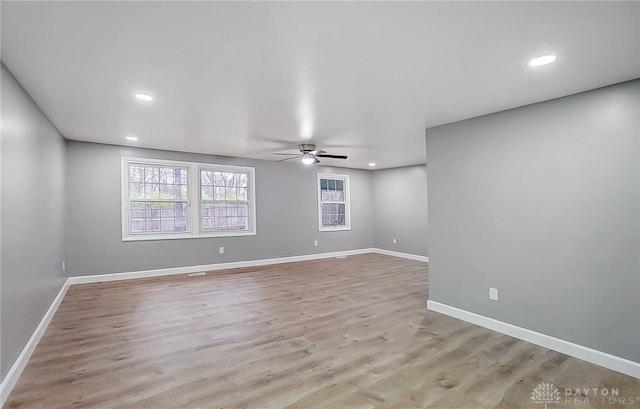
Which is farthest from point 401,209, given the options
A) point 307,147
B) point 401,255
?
point 307,147

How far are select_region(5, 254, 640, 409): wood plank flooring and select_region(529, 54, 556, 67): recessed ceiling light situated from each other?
7.75 ft

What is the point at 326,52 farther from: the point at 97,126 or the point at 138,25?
the point at 97,126

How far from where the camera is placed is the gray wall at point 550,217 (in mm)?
2523

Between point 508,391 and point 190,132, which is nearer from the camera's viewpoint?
point 508,391

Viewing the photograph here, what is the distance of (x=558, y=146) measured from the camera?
9.44 feet

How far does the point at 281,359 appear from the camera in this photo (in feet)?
8.75

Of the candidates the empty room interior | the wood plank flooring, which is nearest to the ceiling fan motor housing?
the empty room interior

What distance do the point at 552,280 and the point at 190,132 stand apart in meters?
4.71

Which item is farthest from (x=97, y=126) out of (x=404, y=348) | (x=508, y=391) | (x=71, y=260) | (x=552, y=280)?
(x=552, y=280)

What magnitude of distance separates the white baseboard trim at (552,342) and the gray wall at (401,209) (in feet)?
13.0

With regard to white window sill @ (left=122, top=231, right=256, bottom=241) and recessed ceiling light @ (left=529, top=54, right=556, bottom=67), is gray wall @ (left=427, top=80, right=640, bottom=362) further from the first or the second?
white window sill @ (left=122, top=231, right=256, bottom=241)

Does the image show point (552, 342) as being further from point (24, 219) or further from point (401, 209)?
point (401, 209)

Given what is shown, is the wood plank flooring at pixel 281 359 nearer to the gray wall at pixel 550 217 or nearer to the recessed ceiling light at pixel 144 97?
the gray wall at pixel 550 217

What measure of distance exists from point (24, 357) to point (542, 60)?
182 inches
